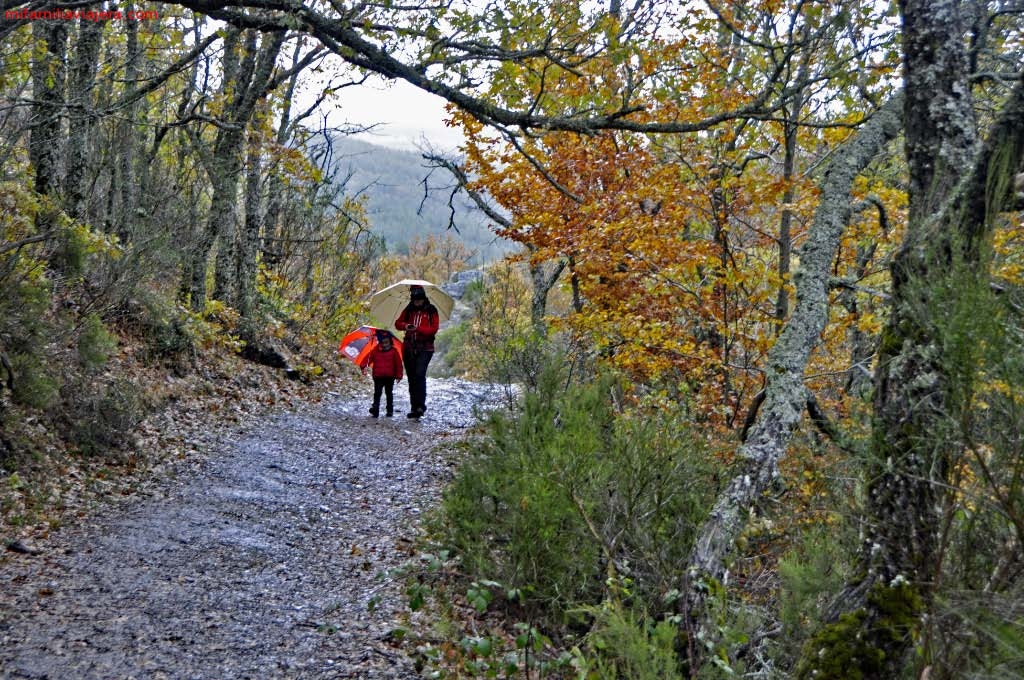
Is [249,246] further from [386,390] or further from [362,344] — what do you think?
[386,390]

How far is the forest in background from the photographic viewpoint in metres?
3.07

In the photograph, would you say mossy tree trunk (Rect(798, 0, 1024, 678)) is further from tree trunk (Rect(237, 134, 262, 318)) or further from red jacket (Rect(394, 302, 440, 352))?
A: tree trunk (Rect(237, 134, 262, 318))

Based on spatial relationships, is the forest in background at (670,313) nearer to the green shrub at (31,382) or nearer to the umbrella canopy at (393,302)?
the green shrub at (31,382)

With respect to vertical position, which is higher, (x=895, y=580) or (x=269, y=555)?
(x=895, y=580)

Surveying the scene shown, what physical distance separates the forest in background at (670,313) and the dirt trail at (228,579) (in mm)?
639

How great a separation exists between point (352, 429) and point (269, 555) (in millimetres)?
5239

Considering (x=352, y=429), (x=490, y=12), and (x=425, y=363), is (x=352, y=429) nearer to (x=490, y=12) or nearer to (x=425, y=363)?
(x=425, y=363)

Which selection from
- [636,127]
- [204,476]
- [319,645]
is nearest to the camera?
[319,645]

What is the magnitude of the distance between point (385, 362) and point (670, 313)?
14.4 ft

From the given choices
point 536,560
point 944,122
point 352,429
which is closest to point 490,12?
point 944,122

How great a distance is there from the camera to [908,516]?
10.7 ft

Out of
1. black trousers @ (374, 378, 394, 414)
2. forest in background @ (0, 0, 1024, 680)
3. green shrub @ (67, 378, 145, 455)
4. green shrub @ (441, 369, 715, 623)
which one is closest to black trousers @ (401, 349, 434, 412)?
black trousers @ (374, 378, 394, 414)

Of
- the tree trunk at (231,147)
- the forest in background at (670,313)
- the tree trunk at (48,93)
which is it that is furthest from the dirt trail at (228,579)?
the tree trunk at (231,147)

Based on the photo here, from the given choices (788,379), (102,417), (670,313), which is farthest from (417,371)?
(788,379)
